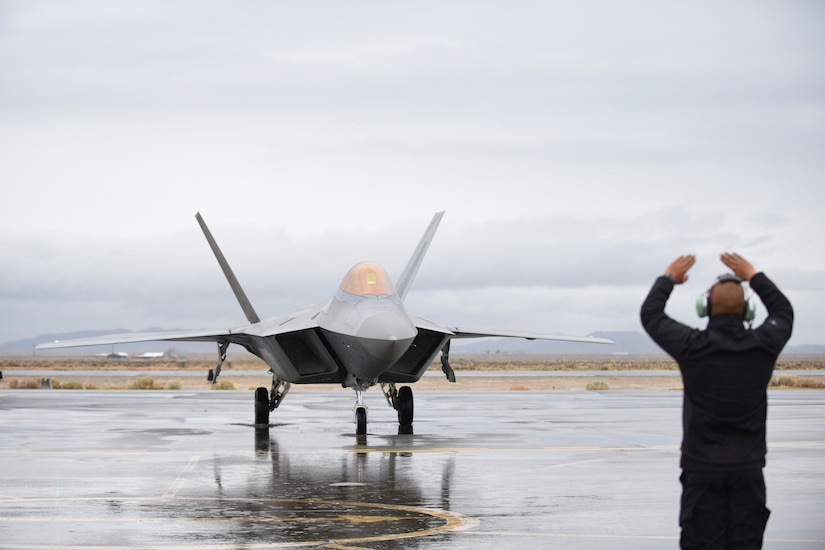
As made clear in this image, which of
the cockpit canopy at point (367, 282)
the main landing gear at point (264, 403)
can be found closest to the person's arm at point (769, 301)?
the cockpit canopy at point (367, 282)

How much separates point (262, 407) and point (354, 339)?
5.34 metres

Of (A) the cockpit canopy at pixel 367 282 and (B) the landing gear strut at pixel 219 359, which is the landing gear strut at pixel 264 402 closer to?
(B) the landing gear strut at pixel 219 359

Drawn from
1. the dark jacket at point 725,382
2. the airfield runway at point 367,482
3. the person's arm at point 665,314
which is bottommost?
the airfield runway at point 367,482

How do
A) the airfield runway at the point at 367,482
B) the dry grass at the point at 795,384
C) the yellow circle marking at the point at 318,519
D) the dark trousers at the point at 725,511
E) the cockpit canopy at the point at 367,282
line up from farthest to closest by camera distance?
the dry grass at the point at 795,384 < the cockpit canopy at the point at 367,282 < the airfield runway at the point at 367,482 < the yellow circle marking at the point at 318,519 < the dark trousers at the point at 725,511

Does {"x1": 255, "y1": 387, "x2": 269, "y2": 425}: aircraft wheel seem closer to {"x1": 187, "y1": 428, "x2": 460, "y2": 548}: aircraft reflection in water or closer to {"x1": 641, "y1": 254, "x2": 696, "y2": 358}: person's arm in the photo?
{"x1": 187, "y1": 428, "x2": 460, "y2": 548}: aircraft reflection in water

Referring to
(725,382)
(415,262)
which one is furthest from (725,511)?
(415,262)

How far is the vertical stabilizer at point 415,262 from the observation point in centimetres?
2062

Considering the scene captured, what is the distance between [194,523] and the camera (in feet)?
29.9

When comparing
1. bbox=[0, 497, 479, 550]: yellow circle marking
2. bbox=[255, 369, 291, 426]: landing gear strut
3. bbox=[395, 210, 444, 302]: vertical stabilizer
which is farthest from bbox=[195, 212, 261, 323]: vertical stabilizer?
bbox=[0, 497, 479, 550]: yellow circle marking

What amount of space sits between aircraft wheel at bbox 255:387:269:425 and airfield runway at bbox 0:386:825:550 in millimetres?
374

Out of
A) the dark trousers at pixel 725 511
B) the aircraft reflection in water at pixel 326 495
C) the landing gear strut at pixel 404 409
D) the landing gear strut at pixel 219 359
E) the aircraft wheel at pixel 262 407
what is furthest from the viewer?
the aircraft wheel at pixel 262 407

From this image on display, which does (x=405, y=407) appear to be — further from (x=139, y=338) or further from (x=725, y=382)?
(x=725, y=382)

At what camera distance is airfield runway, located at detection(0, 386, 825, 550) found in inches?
338

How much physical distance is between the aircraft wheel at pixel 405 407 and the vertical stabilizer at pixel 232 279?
3937 mm
